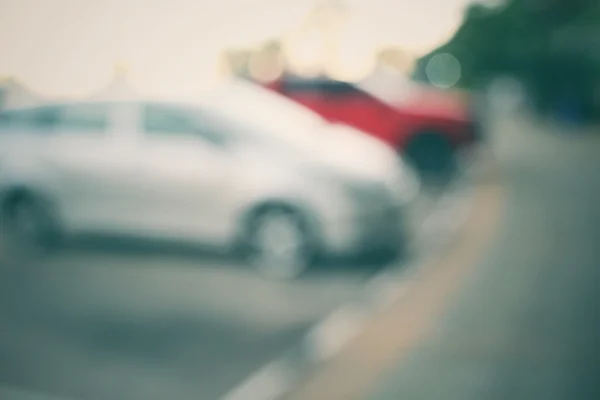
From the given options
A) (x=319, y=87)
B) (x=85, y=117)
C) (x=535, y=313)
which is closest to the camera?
(x=535, y=313)

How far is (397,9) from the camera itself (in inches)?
62.6

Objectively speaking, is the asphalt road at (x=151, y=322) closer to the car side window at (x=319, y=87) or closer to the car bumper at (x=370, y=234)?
the car bumper at (x=370, y=234)

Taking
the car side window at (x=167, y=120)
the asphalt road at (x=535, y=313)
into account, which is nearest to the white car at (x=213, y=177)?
the car side window at (x=167, y=120)

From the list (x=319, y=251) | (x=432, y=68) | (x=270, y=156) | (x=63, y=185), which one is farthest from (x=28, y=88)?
(x=432, y=68)

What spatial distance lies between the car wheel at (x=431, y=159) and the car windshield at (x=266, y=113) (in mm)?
260

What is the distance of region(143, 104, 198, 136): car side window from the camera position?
69.7 inches

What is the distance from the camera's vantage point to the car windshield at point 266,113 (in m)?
1.76

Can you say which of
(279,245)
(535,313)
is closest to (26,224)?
(279,245)

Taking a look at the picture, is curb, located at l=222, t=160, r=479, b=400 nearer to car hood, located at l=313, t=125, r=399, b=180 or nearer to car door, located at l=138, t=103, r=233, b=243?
car hood, located at l=313, t=125, r=399, b=180

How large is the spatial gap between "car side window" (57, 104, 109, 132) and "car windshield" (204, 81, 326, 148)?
285mm

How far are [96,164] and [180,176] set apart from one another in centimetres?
26

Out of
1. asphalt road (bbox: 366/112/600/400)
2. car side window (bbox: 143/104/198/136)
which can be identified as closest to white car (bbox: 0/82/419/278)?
car side window (bbox: 143/104/198/136)

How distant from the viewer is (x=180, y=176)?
70.2 inches

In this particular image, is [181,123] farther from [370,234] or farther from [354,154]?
[370,234]
